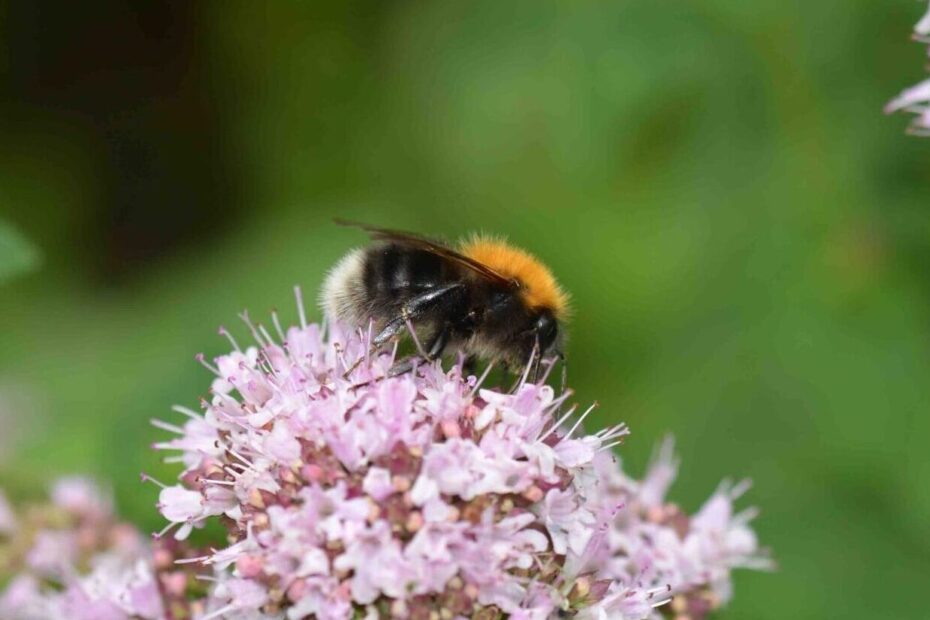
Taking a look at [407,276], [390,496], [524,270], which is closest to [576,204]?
[524,270]

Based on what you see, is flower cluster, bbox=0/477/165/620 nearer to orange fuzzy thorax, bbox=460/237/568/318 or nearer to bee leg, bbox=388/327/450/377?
bee leg, bbox=388/327/450/377

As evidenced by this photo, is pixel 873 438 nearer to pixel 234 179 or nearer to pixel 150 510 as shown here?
pixel 150 510

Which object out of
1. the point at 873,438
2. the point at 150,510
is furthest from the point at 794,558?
the point at 150,510

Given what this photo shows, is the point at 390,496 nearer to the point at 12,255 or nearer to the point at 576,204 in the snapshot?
the point at 12,255

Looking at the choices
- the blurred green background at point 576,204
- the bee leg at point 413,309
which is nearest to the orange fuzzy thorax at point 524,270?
the bee leg at point 413,309

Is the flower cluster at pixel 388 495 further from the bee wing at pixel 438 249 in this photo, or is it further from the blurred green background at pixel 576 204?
the blurred green background at pixel 576 204

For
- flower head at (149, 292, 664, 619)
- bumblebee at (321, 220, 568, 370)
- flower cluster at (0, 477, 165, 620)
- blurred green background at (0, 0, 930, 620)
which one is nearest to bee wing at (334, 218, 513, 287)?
bumblebee at (321, 220, 568, 370)
